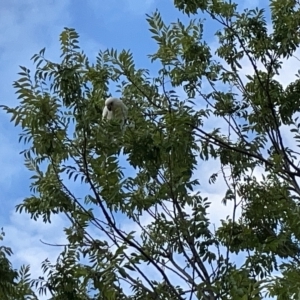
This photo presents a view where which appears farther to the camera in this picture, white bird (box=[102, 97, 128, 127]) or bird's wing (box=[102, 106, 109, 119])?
white bird (box=[102, 97, 128, 127])

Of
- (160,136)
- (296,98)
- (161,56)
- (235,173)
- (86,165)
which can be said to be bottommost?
(86,165)

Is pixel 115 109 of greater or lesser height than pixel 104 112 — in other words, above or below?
above

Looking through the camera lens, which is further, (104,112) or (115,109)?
(115,109)

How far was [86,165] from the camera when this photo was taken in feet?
12.8

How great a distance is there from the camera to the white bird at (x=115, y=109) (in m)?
4.66

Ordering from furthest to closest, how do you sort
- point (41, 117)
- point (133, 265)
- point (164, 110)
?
point (164, 110), point (41, 117), point (133, 265)

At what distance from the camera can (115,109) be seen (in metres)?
5.12

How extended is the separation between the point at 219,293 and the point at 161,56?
8.55 feet

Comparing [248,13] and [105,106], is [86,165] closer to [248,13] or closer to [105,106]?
[105,106]

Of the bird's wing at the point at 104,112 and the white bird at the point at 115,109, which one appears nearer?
the bird's wing at the point at 104,112

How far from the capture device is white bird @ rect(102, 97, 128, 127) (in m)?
4.66

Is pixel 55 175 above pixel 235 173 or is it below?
below

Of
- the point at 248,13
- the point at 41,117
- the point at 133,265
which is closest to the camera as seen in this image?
the point at 133,265

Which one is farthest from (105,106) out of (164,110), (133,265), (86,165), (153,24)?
(133,265)
